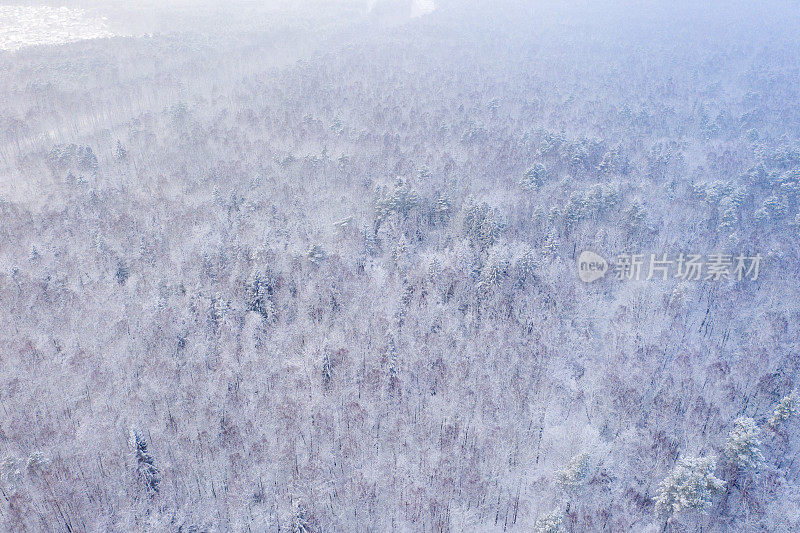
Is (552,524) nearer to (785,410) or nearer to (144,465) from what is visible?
(785,410)

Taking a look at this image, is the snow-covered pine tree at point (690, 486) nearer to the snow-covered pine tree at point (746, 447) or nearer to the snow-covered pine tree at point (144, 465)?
the snow-covered pine tree at point (746, 447)

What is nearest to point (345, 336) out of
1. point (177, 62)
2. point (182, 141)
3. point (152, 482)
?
point (152, 482)

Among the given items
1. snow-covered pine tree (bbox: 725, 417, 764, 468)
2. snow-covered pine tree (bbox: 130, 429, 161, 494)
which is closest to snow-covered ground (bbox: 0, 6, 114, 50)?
snow-covered pine tree (bbox: 130, 429, 161, 494)

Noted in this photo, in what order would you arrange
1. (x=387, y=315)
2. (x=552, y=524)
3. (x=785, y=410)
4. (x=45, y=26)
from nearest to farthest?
(x=552, y=524) < (x=785, y=410) < (x=387, y=315) < (x=45, y=26)

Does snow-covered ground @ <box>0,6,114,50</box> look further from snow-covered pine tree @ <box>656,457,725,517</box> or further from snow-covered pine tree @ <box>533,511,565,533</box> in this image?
snow-covered pine tree @ <box>656,457,725,517</box>

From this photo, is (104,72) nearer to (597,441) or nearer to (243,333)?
(243,333)

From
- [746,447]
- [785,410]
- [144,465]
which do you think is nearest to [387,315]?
[144,465]
